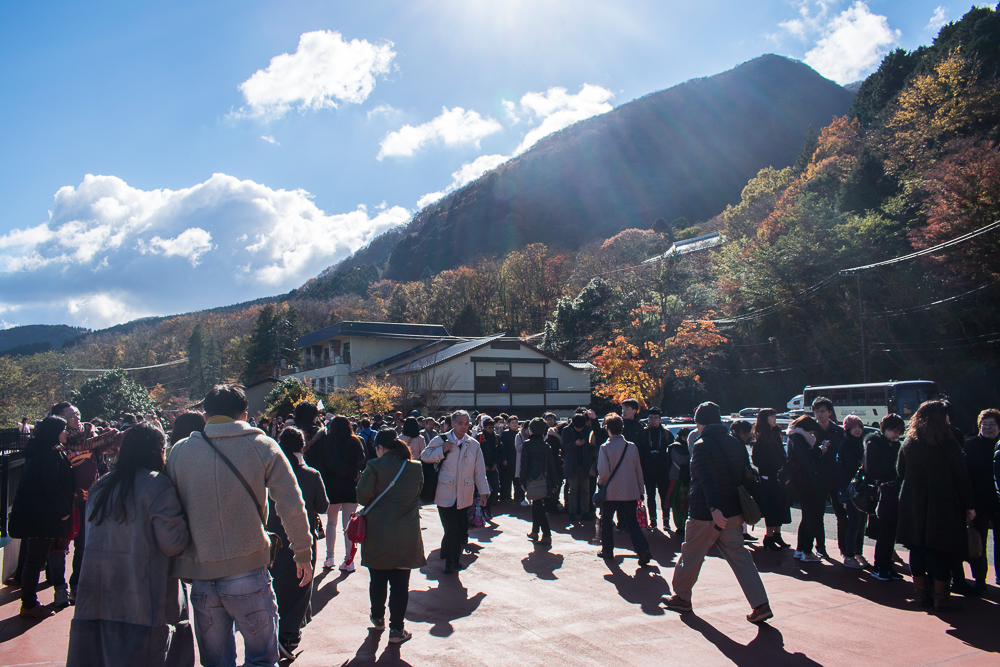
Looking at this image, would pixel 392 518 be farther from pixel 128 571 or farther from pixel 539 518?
pixel 539 518

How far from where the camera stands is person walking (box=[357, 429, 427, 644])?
14.6ft

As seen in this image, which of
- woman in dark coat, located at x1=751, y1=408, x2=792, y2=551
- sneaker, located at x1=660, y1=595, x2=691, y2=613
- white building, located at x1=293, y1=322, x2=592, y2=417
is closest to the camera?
sneaker, located at x1=660, y1=595, x2=691, y2=613

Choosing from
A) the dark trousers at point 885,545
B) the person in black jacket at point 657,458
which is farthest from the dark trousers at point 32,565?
the dark trousers at point 885,545

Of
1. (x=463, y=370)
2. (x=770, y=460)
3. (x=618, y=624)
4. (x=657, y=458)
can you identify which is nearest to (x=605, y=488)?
(x=657, y=458)

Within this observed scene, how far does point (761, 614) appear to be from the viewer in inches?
186

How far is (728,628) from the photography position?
4.74 m

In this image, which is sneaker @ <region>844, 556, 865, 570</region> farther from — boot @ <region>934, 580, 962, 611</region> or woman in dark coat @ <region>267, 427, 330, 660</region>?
woman in dark coat @ <region>267, 427, 330, 660</region>

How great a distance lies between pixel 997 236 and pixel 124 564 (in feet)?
110

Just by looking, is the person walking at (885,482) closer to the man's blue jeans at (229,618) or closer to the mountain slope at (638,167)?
the man's blue jeans at (229,618)

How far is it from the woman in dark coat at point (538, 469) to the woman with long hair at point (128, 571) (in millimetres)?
5547

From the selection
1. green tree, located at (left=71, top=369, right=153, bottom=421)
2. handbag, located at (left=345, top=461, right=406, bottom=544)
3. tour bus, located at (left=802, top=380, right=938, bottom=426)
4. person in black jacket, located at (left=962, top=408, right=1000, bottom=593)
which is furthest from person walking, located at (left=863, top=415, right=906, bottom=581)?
green tree, located at (left=71, top=369, right=153, bottom=421)

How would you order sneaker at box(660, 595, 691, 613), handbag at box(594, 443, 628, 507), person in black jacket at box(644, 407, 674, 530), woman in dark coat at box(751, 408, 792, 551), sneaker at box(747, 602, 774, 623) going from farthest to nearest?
person in black jacket at box(644, 407, 674, 530)
woman in dark coat at box(751, 408, 792, 551)
handbag at box(594, 443, 628, 507)
sneaker at box(660, 595, 691, 613)
sneaker at box(747, 602, 774, 623)

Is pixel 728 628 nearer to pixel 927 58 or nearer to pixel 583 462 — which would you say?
pixel 583 462

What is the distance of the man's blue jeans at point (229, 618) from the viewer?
3016mm
